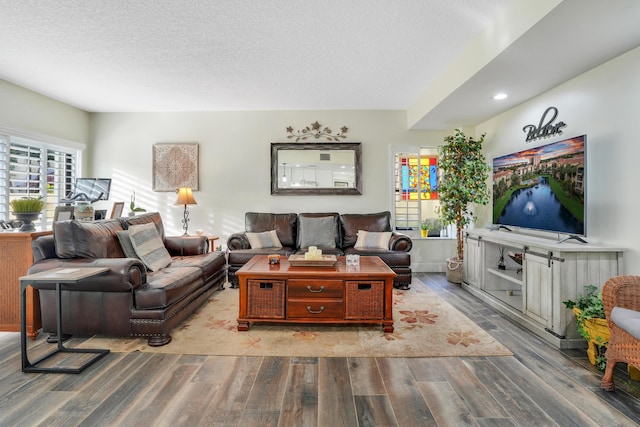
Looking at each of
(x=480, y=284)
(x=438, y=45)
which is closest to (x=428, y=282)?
(x=480, y=284)

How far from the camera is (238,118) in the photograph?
16.7ft

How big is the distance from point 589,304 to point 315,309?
207cm

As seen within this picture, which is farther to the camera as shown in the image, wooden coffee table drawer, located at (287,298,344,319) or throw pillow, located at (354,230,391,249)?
throw pillow, located at (354,230,391,249)

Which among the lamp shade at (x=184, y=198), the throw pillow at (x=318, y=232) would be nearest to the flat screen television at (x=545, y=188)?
the throw pillow at (x=318, y=232)

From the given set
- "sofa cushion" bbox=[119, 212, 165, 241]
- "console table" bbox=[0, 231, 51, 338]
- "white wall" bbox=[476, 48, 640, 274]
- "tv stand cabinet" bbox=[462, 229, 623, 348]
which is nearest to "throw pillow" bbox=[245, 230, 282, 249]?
"sofa cushion" bbox=[119, 212, 165, 241]

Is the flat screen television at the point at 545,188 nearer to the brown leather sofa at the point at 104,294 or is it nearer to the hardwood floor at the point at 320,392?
the hardwood floor at the point at 320,392

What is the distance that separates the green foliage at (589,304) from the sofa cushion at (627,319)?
29 cm

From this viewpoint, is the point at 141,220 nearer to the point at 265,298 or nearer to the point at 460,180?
the point at 265,298

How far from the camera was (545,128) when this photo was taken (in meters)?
3.26

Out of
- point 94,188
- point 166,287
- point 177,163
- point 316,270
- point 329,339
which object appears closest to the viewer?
point 166,287

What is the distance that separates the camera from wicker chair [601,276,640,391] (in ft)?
5.98

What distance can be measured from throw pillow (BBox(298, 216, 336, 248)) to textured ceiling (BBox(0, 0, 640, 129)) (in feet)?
5.97

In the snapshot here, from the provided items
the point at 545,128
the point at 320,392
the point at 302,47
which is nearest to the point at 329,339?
the point at 320,392

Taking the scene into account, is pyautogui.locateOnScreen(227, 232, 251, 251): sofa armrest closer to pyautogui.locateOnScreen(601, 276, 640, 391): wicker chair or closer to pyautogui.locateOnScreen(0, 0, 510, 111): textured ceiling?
pyautogui.locateOnScreen(0, 0, 510, 111): textured ceiling
